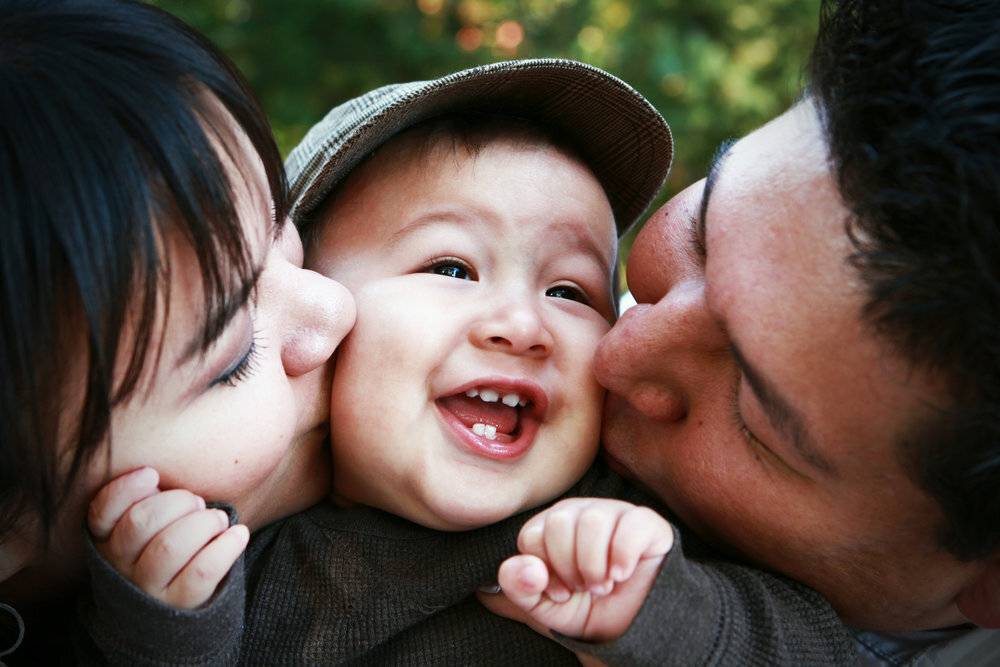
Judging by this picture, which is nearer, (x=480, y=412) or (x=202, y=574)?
(x=202, y=574)

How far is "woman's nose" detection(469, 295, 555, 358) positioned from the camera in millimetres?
1302

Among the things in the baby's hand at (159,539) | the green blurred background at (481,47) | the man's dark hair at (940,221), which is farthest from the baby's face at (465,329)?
the green blurred background at (481,47)

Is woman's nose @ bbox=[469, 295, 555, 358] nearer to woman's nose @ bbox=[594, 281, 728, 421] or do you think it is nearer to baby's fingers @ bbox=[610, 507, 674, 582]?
woman's nose @ bbox=[594, 281, 728, 421]

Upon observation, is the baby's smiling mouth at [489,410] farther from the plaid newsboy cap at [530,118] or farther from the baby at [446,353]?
the plaid newsboy cap at [530,118]

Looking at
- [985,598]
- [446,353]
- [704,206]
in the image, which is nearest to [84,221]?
[446,353]

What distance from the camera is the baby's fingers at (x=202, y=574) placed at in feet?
3.33

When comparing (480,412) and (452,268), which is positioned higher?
(452,268)

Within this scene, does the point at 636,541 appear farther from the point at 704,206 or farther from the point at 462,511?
the point at 704,206

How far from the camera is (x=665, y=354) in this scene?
1215 mm

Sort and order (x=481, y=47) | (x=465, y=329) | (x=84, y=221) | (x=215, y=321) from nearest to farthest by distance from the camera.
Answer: (x=84, y=221)
(x=215, y=321)
(x=465, y=329)
(x=481, y=47)

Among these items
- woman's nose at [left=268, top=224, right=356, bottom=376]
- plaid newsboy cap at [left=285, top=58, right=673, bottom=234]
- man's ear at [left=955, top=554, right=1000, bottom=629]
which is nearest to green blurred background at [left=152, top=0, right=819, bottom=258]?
plaid newsboy cap at [left=285, top=58, right=673, bottom=234]

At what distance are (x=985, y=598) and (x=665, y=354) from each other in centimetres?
57

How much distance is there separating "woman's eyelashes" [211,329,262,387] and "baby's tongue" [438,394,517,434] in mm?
337

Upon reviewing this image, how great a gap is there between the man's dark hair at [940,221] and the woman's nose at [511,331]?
53 cm
